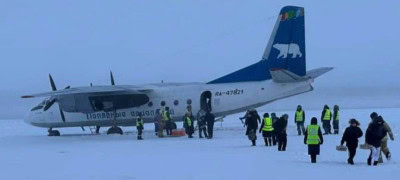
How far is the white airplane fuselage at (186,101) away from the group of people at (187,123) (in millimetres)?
890

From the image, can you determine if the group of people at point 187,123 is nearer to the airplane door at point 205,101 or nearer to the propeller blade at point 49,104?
the airplane door at point 205,101

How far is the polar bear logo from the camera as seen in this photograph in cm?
2766

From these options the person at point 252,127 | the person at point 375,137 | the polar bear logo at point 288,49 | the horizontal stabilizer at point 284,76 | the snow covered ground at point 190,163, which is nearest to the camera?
the snow covered ground at point 190,163

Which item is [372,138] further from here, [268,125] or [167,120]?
[167,120]

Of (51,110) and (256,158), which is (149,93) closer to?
(51,110)

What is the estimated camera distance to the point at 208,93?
28547mm

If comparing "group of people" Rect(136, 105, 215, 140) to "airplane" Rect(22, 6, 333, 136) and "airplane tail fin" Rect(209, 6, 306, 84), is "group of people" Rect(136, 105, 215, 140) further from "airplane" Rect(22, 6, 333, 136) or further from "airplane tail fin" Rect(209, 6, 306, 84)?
"airplane tail fin" Rect(209, 6, 306, 84)

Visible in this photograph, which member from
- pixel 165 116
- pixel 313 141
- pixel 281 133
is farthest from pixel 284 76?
pixel 313 141

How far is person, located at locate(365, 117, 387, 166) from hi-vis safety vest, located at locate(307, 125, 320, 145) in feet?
4.35

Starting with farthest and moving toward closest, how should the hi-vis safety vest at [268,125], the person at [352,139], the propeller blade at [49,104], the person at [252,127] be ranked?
the propeller blade at [49,104] → the person at [252,127] → the hi-vis safety vest at [268,125] → the person at [352,139]

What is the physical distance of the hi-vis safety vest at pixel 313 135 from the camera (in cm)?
1464

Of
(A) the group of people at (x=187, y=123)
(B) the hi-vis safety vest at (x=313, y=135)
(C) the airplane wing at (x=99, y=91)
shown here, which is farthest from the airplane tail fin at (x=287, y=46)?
(B) the hi-vis safety vest at (x=313, y=135)

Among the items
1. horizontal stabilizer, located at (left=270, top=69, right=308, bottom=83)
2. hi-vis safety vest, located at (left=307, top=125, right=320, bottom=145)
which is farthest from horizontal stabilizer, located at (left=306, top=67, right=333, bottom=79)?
hi-vis safety vest, located at (left=307, top=125, right=320, bottom=145)

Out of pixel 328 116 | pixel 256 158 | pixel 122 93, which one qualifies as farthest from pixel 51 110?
pixel 256 158
